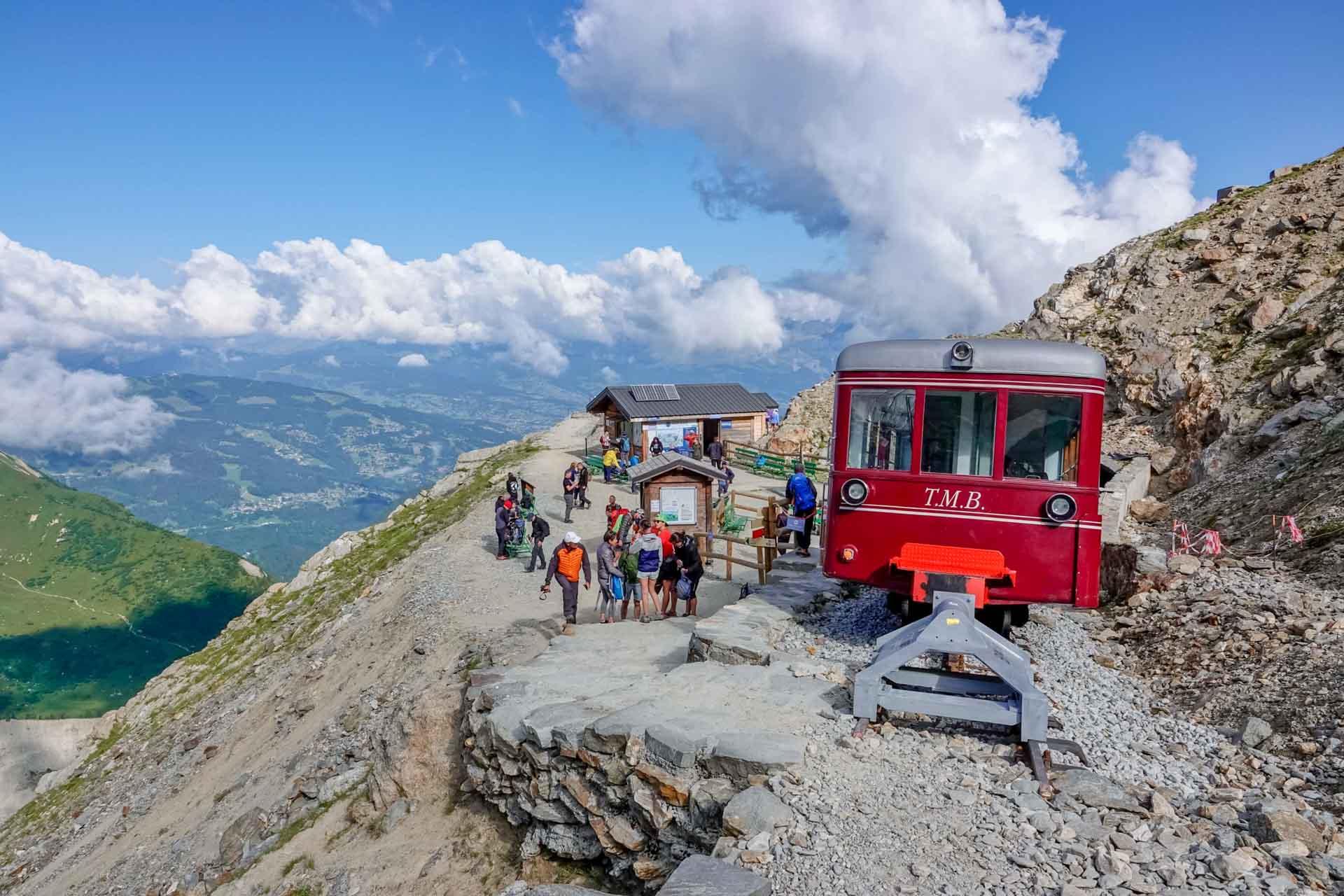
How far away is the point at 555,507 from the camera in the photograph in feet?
103

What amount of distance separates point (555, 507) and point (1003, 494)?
929 inches

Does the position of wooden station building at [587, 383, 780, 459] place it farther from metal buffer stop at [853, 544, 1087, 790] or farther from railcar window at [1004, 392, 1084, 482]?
metal buffer stop at [853, 544, 1087, 790]

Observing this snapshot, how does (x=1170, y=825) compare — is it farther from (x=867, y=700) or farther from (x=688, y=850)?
(x=688, y=850)

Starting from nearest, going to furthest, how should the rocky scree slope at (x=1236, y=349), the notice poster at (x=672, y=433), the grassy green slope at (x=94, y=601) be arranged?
the rocky scree slope at (x=1236, y=349) < the notice poster at (x=672, y=433) < the grassy green slope at (x=94, y=601)

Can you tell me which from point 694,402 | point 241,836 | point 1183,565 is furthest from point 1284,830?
point 694,402

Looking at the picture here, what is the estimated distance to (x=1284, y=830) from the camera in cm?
541

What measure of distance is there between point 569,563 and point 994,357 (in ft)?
29.4

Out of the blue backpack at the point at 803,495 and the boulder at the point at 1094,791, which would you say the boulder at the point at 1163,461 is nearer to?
the blue backpack at the point at 803,495

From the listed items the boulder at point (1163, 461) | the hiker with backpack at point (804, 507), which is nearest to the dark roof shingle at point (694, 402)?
the boulder at point (1163, 461)

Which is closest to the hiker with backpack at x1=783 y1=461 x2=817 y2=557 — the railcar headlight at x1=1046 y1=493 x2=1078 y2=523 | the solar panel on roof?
the railcar headlight at x1=1046 y1=493 x2=1078 y2=523

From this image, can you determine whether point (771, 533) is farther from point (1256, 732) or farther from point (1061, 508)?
point (1256, 732)

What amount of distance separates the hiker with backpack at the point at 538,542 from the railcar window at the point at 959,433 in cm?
1430

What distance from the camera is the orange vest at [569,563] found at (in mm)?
15289

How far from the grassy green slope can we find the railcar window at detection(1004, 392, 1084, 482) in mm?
107711
